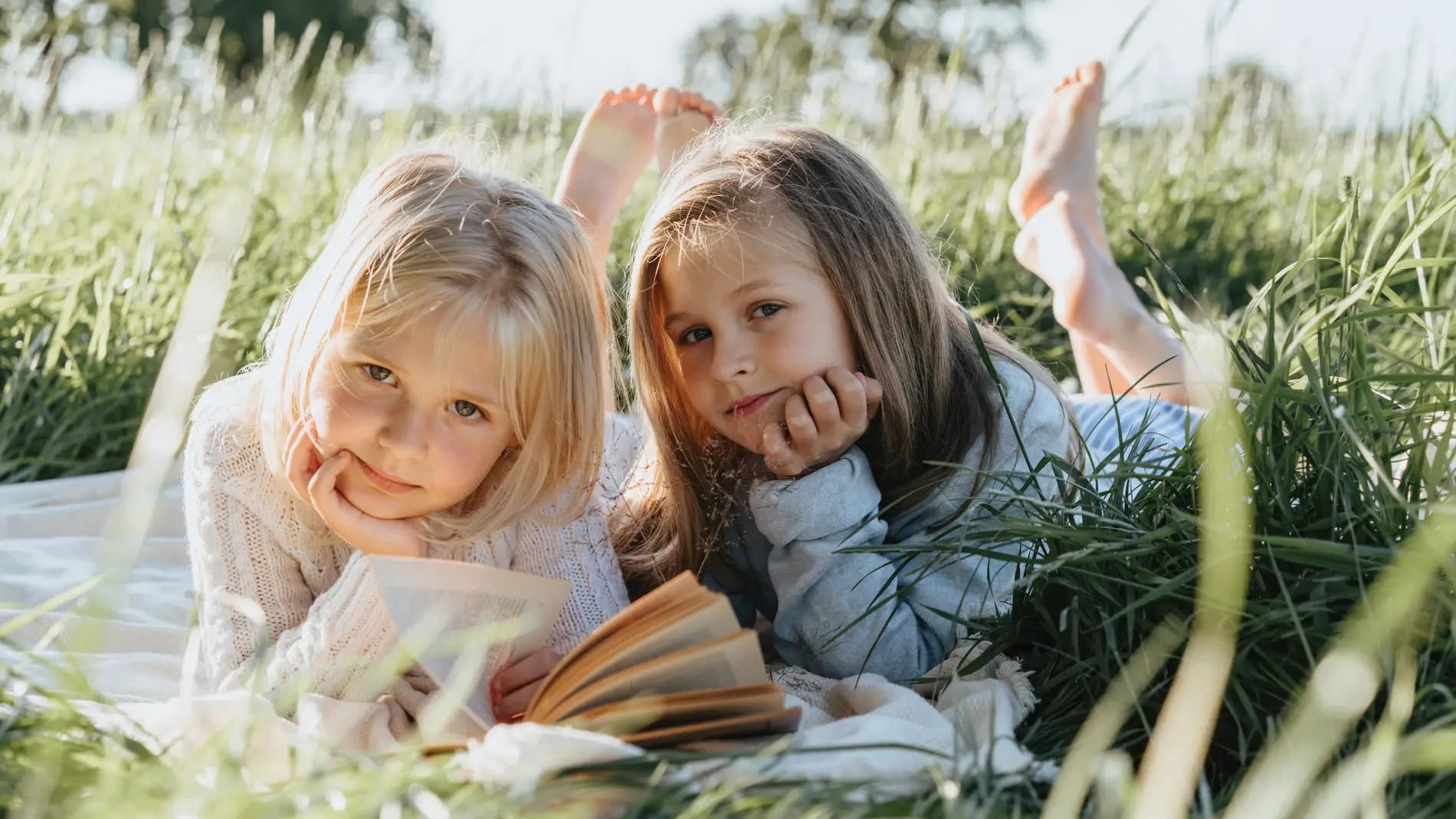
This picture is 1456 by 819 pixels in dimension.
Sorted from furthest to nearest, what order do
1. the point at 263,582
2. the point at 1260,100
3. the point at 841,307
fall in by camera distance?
the point at 1260,100
the point at 841,307
the point at 263,582

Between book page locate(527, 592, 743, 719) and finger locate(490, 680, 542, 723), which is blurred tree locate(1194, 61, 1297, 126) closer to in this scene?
finger locate(490, 680, 542, 723)

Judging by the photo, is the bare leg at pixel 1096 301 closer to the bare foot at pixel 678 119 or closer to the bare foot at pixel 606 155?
the bare foot at pixel 678 119

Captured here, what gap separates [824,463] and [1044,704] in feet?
1.97

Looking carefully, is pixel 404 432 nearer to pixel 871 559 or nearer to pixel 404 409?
pixel 404 409

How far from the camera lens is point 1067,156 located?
9.74 ft

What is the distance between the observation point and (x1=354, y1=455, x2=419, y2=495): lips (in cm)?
171

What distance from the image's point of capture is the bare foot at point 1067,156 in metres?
2.96

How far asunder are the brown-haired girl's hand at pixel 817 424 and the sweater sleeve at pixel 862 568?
3 cm

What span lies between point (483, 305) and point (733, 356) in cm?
40

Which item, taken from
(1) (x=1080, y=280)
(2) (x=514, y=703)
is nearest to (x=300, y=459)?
(2) (x=514, y=703)

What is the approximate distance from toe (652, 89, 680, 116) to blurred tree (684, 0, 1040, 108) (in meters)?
1.21

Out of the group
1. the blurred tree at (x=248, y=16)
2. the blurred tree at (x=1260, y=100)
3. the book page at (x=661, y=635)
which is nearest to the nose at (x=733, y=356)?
the book page at (x=661, y=635)

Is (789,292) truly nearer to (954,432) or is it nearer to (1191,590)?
(954,432)

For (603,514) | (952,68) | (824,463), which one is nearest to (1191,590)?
(824,463)
